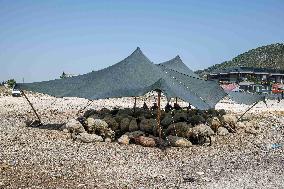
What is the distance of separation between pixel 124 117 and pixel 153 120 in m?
1.20

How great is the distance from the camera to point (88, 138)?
517 inches

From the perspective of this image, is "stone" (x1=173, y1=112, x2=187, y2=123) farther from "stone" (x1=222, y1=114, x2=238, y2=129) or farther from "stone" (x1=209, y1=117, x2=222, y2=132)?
"stone" (x1=222, y1=114, x2=238, y2=129)

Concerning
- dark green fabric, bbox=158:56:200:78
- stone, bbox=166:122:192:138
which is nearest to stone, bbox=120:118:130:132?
stone, bbox=166:122:192:138

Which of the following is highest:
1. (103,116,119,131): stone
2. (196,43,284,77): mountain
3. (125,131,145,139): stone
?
(196,43,284,77): mountain

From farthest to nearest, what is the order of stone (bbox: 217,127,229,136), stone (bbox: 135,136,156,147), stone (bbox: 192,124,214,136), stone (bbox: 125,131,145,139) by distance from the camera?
stone (bbox: 217,127,229,136) < stone (bbox: 192,124,214,136) < stone (bbox: 125,131,145,139) < stone (bbox: 135,136,156,147)

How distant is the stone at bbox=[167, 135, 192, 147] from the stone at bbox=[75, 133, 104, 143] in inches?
98.1

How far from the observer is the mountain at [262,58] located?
130 metres

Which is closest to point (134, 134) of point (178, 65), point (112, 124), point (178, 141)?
point (112, 124)

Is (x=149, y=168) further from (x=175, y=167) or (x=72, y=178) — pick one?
(x=72, y=178)

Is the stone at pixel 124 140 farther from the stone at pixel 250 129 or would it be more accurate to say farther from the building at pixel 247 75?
the building at pixel 247 75

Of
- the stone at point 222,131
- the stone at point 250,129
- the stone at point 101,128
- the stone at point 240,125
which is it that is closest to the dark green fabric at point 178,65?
the stone at point 240,125

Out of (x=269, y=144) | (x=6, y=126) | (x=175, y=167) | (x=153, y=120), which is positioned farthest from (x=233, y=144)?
(x=6, y=126)

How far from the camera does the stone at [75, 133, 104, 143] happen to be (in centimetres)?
1311

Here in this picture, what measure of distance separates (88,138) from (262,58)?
13848 centimetres
